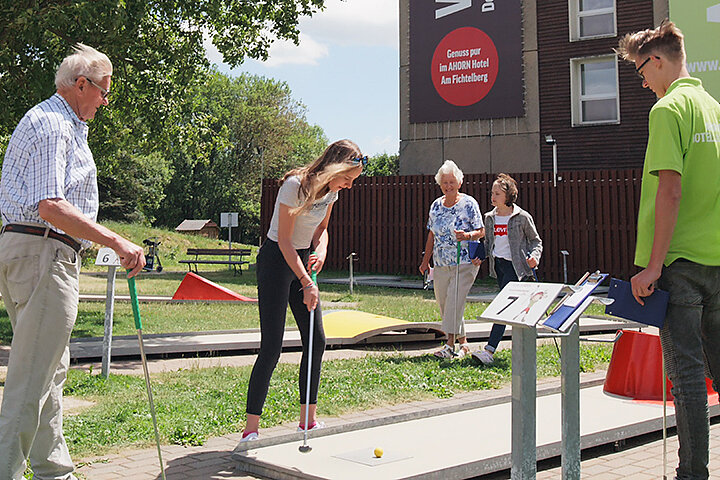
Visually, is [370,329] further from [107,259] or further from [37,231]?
[37,231]

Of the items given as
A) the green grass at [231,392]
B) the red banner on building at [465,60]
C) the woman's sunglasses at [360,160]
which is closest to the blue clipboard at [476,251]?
the green grass at [231,392]

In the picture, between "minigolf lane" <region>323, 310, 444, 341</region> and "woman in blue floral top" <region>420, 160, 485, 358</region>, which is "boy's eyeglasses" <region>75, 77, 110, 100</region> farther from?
"minigolf lane" <region>323, 310, 444, 341</region>

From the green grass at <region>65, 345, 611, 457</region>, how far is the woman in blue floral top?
0.52m

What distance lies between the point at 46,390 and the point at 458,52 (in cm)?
2384

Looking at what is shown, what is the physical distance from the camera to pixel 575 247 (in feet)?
67.5

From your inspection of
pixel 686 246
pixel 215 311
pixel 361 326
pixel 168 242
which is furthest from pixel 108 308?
pixel 168 242

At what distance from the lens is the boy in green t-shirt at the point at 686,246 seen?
3.73 m

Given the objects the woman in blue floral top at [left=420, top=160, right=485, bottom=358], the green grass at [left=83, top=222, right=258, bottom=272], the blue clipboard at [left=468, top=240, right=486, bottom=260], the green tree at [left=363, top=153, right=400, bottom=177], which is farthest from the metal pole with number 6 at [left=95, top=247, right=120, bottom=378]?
the green tree at [left=363, top=153, right=400, bottom=177]

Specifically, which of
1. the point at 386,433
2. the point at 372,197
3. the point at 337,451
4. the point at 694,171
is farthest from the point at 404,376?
the point at 372,197

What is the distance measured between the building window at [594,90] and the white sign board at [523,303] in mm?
21548

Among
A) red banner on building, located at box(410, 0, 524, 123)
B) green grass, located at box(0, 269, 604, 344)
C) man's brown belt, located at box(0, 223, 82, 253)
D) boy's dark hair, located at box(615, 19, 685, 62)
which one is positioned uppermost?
red banner on building, located at box(410, 0, 524, 123)

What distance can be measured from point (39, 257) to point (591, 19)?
23.3 metres

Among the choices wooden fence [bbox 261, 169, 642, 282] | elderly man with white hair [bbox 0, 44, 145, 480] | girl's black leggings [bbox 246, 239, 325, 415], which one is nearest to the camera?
elderly man with white hair [bbox 0, 44, 145, 480]

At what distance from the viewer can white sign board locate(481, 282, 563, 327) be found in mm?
3252
